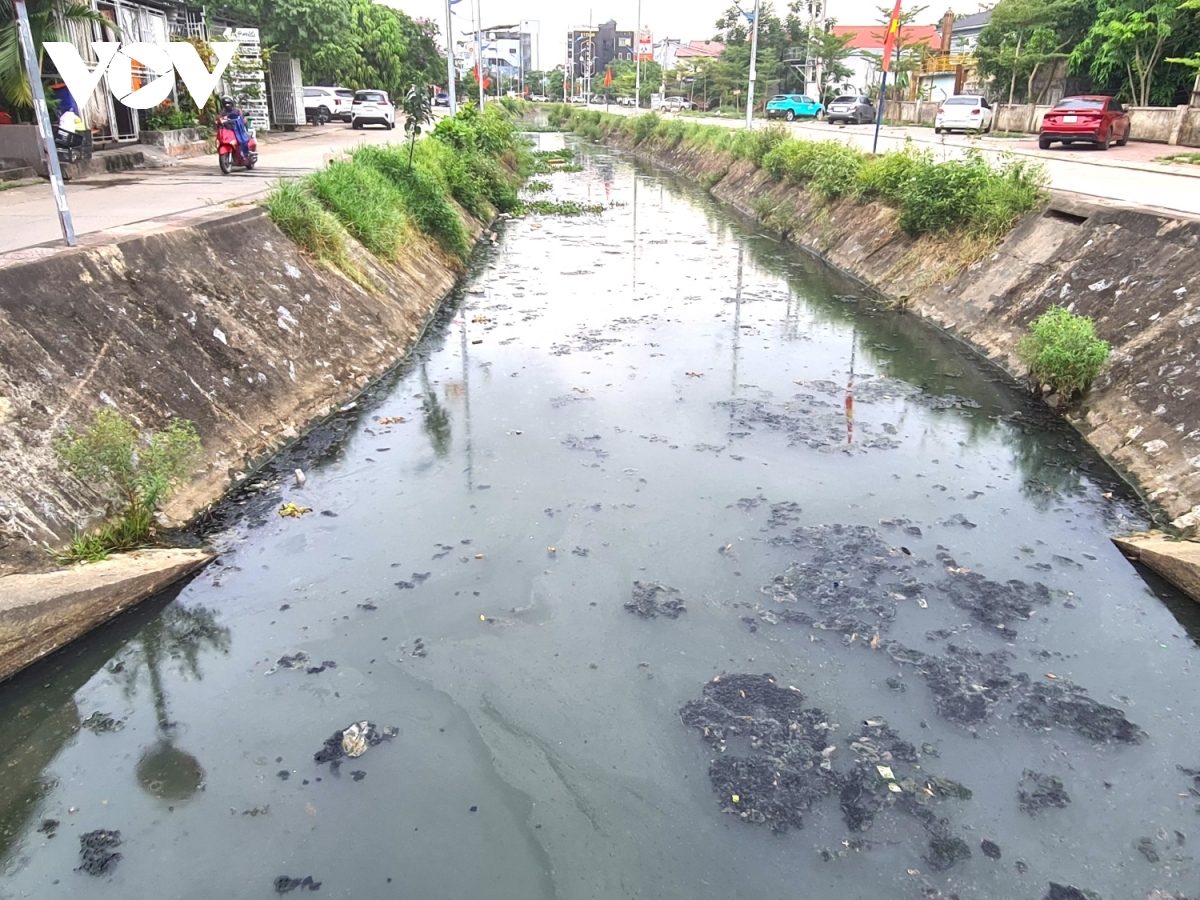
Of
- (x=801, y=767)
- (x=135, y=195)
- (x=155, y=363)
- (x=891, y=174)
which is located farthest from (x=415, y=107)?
(x=801, y=767)

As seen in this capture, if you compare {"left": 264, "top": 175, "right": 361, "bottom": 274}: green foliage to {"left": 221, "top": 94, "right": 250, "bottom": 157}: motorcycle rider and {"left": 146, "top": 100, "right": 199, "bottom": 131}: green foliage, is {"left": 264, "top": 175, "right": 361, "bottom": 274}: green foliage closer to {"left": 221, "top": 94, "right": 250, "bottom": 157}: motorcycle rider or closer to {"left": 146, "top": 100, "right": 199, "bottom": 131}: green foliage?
{"left": 221, "top": 94, "right": 250, "bottom": 157}: motorcycle rider

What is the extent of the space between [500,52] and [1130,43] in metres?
79.1

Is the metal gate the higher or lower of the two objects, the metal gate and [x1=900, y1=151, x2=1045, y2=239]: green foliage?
the higher

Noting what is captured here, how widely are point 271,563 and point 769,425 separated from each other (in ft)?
13.7

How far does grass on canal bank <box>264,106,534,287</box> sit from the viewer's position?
9380 mm

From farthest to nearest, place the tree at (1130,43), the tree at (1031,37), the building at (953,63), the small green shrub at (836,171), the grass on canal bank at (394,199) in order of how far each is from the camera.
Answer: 1. the building at (953,63)
2. the tree at (1031,37)
3. the tree at (1130,43)
4. the small green shrub at (836,171)
5. the grass on canal bank at (394,199)

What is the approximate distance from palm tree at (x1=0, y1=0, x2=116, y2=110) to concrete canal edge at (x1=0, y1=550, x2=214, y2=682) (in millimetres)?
9677

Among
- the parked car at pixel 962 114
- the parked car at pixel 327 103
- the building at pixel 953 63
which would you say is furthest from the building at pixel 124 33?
the building at pixel 953 63

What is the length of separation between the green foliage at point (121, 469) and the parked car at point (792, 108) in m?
36.4

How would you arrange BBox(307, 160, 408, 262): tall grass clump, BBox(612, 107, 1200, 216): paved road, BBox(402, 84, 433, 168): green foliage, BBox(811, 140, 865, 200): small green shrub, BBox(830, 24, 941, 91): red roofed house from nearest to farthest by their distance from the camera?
1. BBox(307, 160, 408, 262): tall grass clump
2. BBox(612, 107, 1200, 216): paved road
3. BBox(402, 84, 433, 168): green foliage
4. BBox(811, 140, 865, 200): small green shrub
5. BBox(830, 24, 941, 91): red roofed house

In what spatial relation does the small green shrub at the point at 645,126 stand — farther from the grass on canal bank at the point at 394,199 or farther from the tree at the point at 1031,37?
the grass on canal bank at the point at 394,199

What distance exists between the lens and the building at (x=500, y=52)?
51.7 metres

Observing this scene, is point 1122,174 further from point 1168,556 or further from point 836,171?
point 1168,556

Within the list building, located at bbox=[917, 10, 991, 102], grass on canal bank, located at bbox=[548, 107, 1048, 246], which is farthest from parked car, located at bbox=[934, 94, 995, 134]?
grass on canal bank, located at bbox=[548, 107, 1048, 246]
